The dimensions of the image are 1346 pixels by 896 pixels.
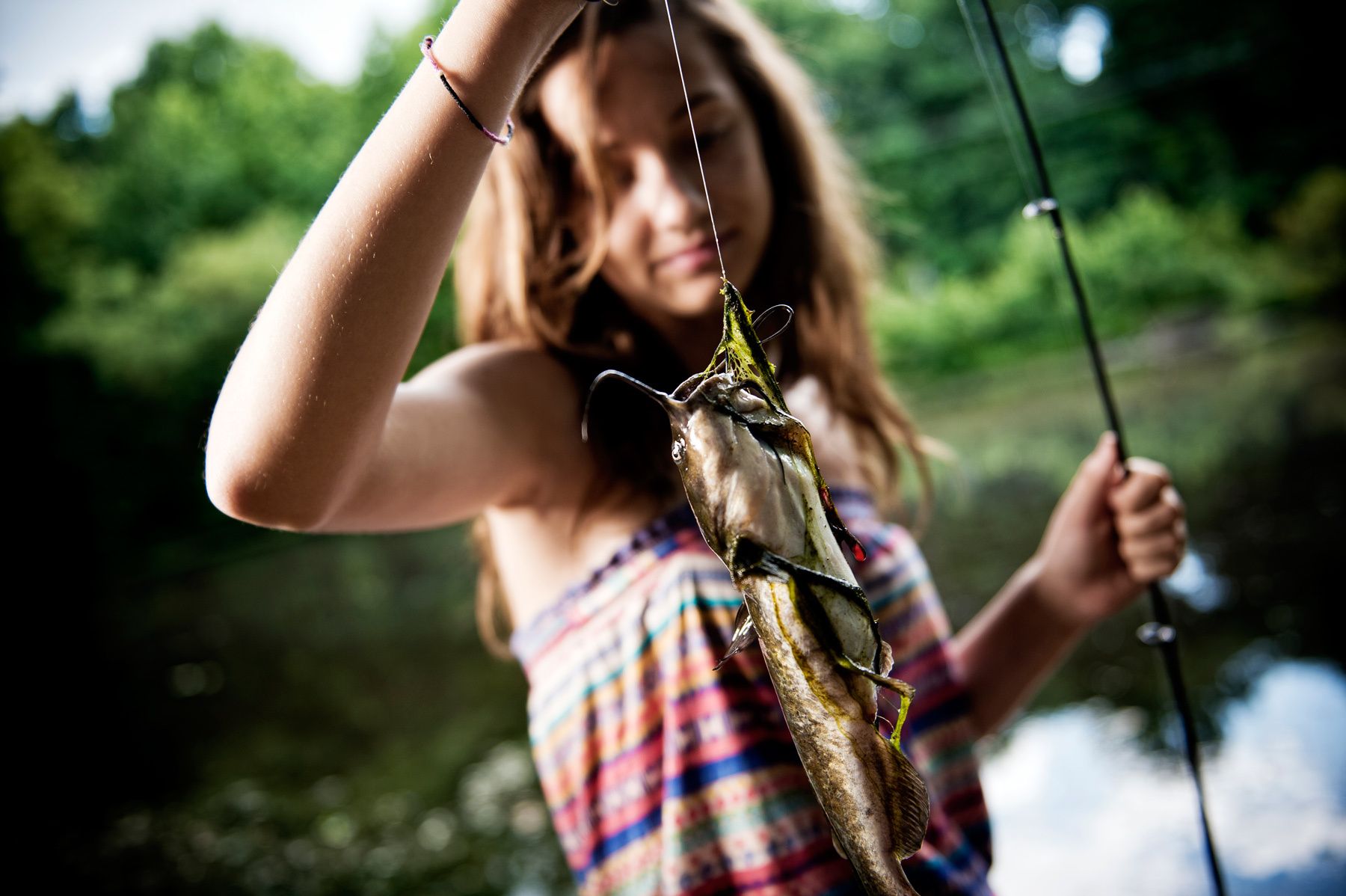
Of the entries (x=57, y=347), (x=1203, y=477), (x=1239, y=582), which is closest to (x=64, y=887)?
(x=1239, y=582)

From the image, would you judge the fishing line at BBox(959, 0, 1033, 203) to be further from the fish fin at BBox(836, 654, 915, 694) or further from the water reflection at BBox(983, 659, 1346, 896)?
the water reflection at BBox(983, 659, 1346, 896)

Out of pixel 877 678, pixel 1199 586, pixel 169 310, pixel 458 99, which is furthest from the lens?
pixel 169 310

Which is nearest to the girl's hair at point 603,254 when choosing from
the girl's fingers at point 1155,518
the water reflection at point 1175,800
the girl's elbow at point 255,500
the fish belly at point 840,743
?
the girl's fingers at point 1155,518

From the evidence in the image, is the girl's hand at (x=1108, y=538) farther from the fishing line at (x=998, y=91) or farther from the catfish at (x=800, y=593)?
the catfish at (x=800, y=593)

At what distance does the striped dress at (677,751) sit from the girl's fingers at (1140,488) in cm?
61

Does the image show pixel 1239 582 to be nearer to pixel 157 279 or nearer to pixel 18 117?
pixel 157 279

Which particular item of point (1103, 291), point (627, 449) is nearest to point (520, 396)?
point (627, 449)

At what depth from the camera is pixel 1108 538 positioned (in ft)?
6.62

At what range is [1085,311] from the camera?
1687 mm

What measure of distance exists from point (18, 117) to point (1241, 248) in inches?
1051

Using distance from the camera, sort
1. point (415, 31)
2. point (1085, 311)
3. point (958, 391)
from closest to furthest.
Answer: point (1085, 311) → point (958, 391) → point (415, 31)

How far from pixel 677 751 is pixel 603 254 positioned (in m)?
0.83

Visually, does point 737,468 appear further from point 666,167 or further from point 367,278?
point 666,167

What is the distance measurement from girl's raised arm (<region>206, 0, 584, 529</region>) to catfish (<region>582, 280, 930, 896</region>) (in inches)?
12.7
